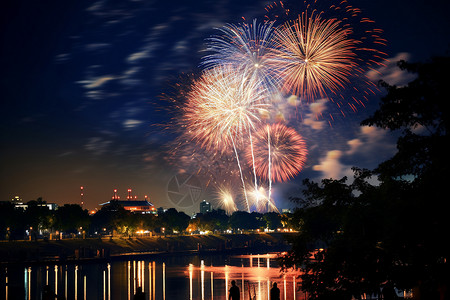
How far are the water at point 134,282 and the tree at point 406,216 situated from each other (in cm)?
2018

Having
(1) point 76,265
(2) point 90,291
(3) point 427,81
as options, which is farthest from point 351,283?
(1) point 76,265

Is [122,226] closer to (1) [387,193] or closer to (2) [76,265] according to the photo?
(2) [76,265]

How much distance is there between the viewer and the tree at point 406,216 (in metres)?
22.3

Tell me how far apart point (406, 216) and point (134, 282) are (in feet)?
169

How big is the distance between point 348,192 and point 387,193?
672cm

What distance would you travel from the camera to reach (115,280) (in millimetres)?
71375

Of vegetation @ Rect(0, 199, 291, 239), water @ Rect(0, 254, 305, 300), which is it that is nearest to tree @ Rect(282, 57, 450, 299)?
water @ Rect(0, 254, 305, 300)

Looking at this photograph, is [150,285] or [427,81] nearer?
[427,81]

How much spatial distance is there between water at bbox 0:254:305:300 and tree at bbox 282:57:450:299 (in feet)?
66.2

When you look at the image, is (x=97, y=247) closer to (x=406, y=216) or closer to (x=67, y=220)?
(x=67, y=220)

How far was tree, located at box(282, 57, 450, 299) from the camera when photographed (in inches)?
879

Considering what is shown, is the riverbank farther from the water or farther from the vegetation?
the water

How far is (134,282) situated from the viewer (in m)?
68.5

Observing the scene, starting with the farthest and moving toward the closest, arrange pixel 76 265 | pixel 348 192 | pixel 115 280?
pixel 76 265, pixel 115 280, pixel 348 192
